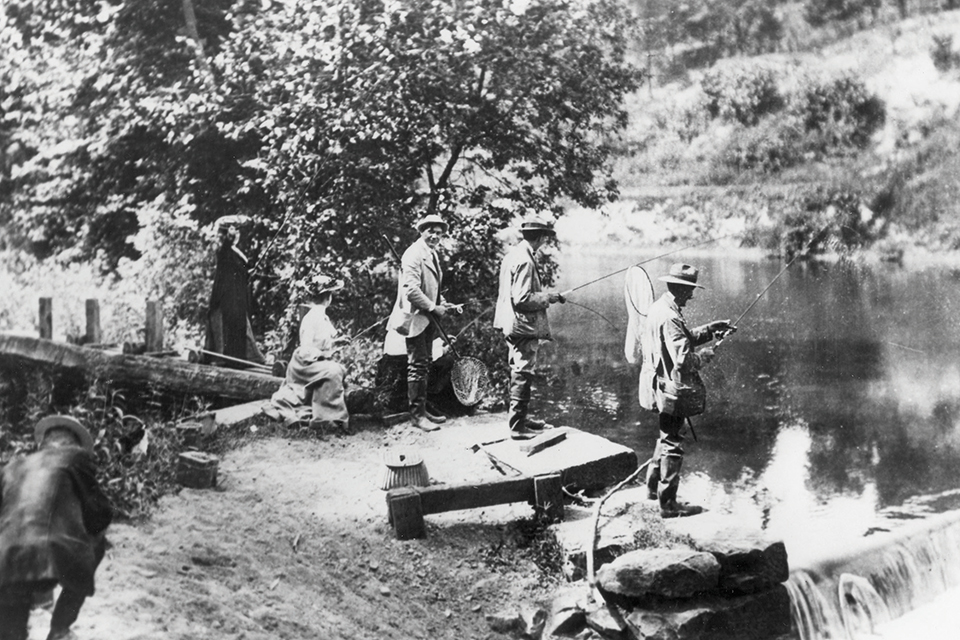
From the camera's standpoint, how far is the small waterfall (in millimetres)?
4039

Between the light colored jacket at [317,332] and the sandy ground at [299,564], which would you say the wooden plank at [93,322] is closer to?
the sandy ground at [299,564]

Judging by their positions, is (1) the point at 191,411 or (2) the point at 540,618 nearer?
(2) the point at 540,618

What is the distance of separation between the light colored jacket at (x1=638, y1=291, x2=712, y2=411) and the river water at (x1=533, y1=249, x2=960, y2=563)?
1155mm

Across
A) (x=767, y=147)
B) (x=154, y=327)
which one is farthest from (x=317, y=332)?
(x=767, y=147)

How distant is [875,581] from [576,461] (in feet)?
5.98

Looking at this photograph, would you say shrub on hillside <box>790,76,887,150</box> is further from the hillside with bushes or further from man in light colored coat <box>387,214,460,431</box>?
man in light colored coat <box>387,214,460,431</box>

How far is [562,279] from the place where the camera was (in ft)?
18.7

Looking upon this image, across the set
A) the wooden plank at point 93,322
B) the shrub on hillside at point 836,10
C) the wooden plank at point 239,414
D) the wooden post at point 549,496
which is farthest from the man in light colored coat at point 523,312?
the shrub on hillside at point 836,10

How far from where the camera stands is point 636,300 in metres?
4.59

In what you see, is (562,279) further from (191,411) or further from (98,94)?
(98,94)

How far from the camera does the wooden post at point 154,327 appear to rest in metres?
4.35

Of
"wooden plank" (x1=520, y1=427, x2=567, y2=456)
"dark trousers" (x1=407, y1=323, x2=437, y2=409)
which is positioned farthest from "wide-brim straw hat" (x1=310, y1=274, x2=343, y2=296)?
"wooden plank" (x1=520, y1=427, x2=567, y2=456)

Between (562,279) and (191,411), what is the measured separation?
9.04 ft

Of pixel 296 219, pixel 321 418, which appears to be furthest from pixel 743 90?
pixel 321 418
